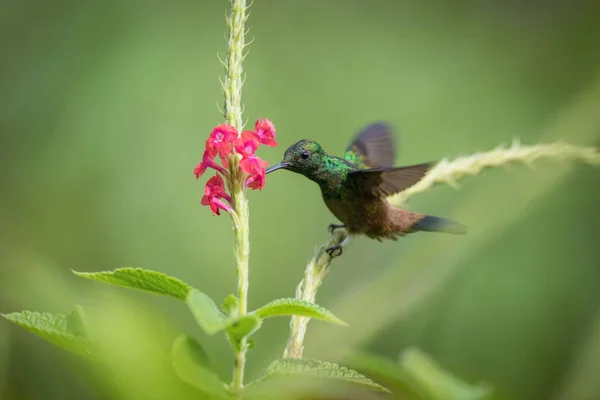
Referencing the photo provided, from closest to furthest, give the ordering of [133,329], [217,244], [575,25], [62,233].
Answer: [133,329], [62,233], [217,244], [575,25]

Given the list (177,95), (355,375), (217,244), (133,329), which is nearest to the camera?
(133,329)

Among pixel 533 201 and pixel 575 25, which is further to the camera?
pixel 575 25

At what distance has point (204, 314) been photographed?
2.65 ft

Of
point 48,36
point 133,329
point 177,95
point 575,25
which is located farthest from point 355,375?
point 575,25

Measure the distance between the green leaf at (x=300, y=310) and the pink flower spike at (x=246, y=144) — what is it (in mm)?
421

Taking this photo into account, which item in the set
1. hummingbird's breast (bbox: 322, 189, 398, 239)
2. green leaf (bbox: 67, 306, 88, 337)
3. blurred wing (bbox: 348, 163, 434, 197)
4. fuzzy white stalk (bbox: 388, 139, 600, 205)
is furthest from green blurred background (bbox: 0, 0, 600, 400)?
green leaf (bbox: 67, 306, 88, 337)

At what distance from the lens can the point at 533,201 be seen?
10.8 ft

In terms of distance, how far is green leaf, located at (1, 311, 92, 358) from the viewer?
70 cm

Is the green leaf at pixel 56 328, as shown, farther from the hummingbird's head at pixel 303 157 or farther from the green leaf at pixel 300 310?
the hummingbird's head at pixel 303 157

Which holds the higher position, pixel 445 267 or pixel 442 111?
pixel 442 111

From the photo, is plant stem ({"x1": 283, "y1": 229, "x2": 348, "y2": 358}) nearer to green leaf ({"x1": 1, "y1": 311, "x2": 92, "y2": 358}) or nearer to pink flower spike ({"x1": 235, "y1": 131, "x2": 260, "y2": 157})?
pink flower spike ({"x1": 235, "y1": 131, "x2": 260, "y2": 157})

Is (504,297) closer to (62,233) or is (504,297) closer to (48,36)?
(62,233)

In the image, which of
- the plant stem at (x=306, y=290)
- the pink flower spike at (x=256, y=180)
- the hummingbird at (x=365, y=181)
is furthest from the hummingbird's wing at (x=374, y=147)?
the pink flower spike at (x=256, y=180)

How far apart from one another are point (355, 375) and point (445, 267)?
2.30 m
